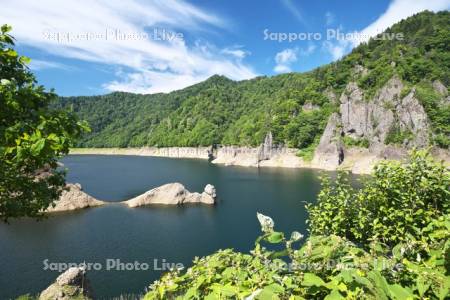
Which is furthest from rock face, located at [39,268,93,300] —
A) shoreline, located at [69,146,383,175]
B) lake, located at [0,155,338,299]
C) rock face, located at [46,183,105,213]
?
shoreline, located at [69,146,383,175]

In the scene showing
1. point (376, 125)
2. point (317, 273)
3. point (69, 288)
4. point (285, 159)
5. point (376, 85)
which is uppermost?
point (376, 85)

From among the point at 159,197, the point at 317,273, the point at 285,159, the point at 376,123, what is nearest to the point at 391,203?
the point at 317,273

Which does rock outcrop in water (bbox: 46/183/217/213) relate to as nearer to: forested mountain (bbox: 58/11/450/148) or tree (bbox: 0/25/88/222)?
tree (bbox: 0/25/88/222)

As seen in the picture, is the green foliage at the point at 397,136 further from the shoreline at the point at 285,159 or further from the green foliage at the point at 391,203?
the green foliage at the point at 391,203

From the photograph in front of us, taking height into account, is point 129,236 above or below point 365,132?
below

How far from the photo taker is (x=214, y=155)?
190m

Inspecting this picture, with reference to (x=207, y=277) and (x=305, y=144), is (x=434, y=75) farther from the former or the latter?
(x=207, y=277)

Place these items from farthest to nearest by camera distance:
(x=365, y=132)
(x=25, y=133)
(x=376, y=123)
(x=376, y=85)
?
(x=376, y=85) < (x=365, y=132) < (x=376, y=123) < (x=25, y=133)

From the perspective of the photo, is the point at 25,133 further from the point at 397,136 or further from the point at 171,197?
the point at 397,136

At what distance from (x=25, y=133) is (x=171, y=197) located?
2232 inches

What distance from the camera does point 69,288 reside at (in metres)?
20.1

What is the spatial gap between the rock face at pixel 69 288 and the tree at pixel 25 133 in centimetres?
925

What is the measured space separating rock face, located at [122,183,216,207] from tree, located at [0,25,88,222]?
49.7 meters

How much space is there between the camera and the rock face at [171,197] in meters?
62.2
